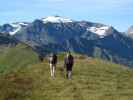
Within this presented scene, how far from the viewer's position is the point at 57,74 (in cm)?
6500

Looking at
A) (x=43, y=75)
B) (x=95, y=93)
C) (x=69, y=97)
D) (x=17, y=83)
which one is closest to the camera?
(x=69, y=97)

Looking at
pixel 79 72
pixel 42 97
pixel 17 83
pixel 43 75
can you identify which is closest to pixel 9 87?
pixel 17 83

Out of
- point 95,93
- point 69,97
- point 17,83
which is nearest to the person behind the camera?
point 69,97

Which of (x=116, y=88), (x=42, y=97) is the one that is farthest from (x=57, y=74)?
(x=42, y=97)

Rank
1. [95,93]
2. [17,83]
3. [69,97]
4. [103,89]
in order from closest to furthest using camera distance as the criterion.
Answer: [69,97]
[95,93]
[103,89]
[17,83]

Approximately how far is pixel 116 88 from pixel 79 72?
18700 millimetres

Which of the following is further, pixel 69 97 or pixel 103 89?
pixel 103 89

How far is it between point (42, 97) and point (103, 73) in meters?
25.0

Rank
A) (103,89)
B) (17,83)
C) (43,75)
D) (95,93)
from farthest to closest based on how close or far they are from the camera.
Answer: (43,75) → (17,83) → (103,89) → (95,93)

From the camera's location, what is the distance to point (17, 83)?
53812 mm

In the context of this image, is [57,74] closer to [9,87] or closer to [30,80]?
[30,80]

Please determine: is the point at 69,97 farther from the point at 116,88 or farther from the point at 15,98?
the point at 116,88

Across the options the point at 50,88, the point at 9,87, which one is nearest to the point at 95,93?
the point at 50,88

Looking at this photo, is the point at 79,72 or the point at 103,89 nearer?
the point at 103,89
